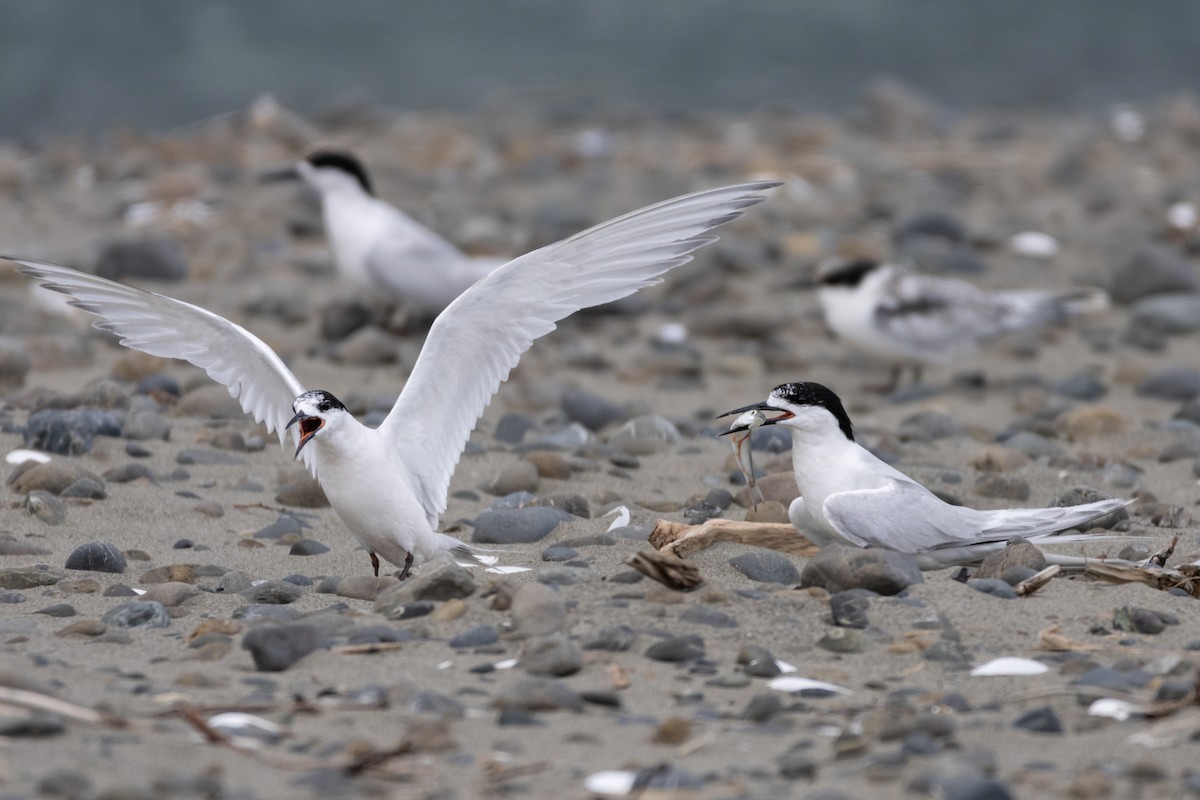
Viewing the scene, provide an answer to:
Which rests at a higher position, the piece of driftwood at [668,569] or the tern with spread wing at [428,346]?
the tern with spread wing at [428,346]

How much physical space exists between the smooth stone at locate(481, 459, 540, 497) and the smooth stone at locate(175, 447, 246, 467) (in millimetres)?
978

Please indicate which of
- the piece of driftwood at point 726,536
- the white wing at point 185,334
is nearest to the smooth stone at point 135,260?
the white wing at point 185,334

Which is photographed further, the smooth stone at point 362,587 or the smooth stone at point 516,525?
the smooth stone at point 516,525

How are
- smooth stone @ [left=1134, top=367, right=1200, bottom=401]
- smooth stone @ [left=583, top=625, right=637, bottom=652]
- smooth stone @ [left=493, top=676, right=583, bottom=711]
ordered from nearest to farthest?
smooth stone @ [left=493, top=676, right=583, bottom=711]
smooth stone @ [left=583, top=625, right=637, bottom=652]
smooth stone @ [left=1134, top=367, right=1200, bottom=401]

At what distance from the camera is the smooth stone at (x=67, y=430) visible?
5137 millimetres

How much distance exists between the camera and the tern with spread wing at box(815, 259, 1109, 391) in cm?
732

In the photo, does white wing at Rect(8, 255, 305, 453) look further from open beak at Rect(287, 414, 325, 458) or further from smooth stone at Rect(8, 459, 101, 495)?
smooth stone at Rect(8, 459, 101, 495)

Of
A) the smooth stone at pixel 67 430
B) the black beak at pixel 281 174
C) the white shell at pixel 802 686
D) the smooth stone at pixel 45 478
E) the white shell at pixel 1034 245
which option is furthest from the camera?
the white shell at pixel 1034 245

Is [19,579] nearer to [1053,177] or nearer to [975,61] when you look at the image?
[1053,177]

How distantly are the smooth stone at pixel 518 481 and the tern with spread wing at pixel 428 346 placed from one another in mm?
666

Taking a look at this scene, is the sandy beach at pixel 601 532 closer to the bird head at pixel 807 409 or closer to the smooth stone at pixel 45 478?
the smooth stone at pixel 45 478

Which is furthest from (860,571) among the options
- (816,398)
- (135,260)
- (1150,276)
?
(135,260)

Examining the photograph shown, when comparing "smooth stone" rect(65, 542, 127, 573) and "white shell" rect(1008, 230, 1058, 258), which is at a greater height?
"white shell" rect(1008, 230, 1058, 258)

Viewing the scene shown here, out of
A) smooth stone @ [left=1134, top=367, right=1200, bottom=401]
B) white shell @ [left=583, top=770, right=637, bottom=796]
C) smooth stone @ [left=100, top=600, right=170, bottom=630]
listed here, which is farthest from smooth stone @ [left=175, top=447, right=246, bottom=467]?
smooth stone @ [left=1134, top=367, right=1200, bottom=401]
